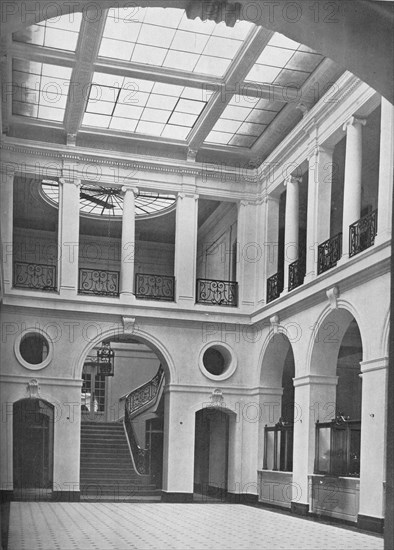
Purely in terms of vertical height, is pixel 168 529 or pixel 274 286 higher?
pixel 274 286

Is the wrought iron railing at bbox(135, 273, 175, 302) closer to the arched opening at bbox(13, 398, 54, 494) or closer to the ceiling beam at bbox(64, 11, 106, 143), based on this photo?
the ceiling beam at bbox(64, 11, 106, 143)

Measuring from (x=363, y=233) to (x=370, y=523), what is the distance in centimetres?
487

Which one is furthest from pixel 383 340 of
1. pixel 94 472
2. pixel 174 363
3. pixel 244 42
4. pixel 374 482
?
pixel 94 472

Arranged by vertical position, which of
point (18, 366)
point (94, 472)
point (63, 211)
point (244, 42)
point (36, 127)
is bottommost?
point (94, 472)

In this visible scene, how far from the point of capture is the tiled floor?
10.2 metres

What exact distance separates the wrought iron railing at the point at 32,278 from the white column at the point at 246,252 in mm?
3522

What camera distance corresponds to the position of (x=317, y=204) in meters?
14.0

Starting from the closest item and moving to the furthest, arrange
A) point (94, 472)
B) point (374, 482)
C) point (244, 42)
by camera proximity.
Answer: point (374, 482) < point (244, 42) < point (94, 472)

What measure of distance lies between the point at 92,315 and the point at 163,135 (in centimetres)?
397

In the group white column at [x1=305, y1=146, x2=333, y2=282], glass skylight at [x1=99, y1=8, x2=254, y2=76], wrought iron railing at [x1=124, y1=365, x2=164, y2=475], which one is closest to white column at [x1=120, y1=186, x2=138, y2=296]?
glass skylight at [x1=99, y1=8, x2=254, y2=76]

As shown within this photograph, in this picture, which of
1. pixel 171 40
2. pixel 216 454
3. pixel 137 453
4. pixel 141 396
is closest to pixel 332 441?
pixel 216 454

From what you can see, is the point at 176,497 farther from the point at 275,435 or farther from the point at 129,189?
the point at 129,189

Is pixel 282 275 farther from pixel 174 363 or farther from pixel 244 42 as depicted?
pixel 244 42

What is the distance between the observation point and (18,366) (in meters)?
13.9
